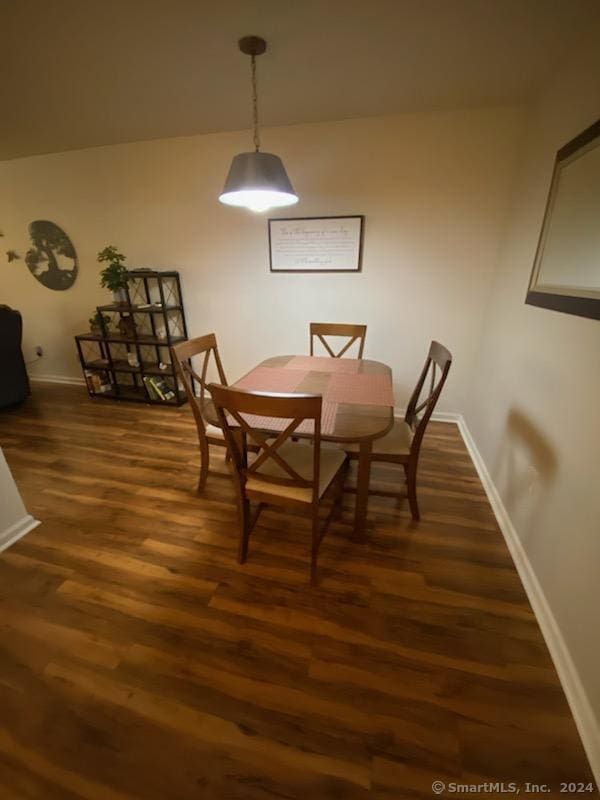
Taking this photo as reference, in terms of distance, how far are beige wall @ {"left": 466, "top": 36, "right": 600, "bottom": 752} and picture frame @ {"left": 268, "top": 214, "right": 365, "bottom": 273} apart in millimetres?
1091

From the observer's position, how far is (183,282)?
10.1 ft

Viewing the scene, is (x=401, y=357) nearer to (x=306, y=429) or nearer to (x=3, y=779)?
(x=306, y=429)

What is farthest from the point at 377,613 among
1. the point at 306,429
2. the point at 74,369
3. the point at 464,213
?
the point at 74,369

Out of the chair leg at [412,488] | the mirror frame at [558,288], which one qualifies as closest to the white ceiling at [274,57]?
the mirror frame at [558,288]

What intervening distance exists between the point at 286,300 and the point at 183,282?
1077 mm

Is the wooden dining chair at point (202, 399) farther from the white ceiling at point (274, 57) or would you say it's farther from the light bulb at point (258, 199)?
the white ceiling at point (274, 57)

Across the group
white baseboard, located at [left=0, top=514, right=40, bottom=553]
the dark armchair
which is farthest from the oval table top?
the dark armchair

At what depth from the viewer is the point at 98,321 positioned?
10.6ft

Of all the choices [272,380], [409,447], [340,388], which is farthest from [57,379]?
[409,447]

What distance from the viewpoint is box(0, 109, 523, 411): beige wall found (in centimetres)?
225

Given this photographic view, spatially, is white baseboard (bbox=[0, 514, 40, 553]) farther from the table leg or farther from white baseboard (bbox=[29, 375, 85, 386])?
white baseboard (bbox=[29, 375, 85, 386])

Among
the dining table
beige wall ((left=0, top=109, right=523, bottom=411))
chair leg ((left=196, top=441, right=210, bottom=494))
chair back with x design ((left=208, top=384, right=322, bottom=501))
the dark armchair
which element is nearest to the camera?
chair back with x design ((left=208, top=384, right=322, bottom=501))

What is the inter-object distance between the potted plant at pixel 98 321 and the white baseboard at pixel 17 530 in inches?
82.9

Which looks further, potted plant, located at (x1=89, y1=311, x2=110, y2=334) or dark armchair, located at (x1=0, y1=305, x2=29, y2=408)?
potted plant, located at (x1=89, y1=311, x2=110, y2=334)
